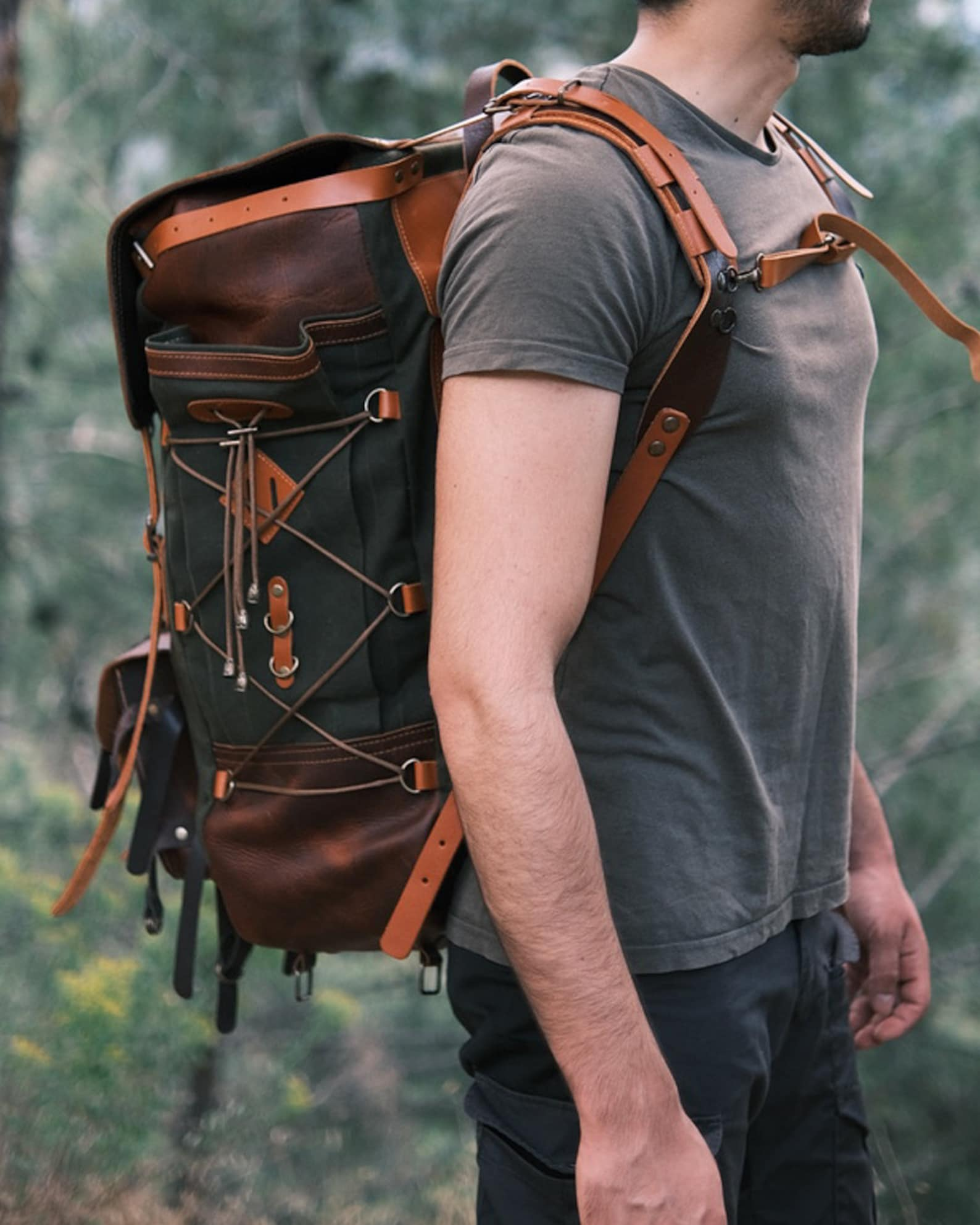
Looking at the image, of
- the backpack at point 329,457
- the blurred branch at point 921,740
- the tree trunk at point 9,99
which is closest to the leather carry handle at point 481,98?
the backpack at point 329,457

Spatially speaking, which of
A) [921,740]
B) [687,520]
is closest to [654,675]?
[687,520]

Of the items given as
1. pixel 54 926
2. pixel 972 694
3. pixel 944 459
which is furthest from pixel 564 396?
pixel 972 694

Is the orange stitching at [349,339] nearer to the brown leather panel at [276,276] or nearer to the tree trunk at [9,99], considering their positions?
the brown leather panel at [276,276]

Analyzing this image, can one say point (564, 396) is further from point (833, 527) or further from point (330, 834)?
point (330, 834)

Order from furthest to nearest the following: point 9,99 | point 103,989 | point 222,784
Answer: point 9,99
point 103,989
point 222,784

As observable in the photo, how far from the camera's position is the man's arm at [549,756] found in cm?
105

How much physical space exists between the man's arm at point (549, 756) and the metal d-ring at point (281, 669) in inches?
10.5

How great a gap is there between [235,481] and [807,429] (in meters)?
0.55

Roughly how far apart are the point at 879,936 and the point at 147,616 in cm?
409

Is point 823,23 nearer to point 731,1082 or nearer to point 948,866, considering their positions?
point 731,1082

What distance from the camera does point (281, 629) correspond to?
1.30m

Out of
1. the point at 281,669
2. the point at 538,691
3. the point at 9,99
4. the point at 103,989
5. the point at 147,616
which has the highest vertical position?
the point at 9,99

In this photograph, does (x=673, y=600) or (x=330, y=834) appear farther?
(x=330, y=834)

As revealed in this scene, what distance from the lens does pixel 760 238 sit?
125 cm
